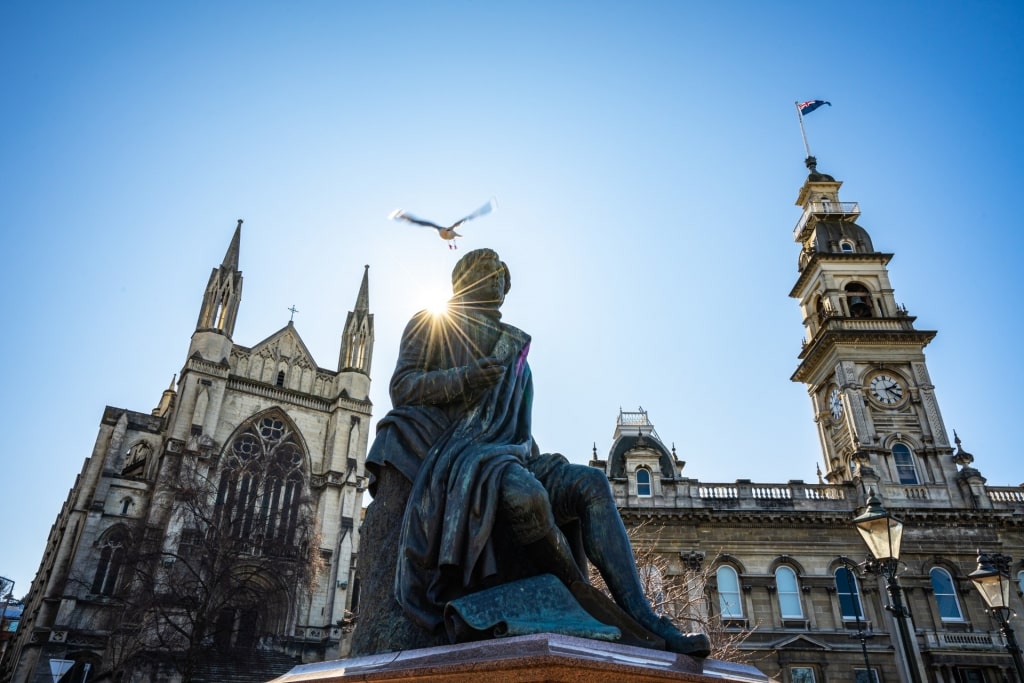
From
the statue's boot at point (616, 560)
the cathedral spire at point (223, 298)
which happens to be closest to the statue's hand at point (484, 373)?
the statue's boot at point (616, 560)

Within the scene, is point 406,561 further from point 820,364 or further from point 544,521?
point 820,364

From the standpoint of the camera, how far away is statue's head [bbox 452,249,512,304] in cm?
416

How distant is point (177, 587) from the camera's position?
2147cm

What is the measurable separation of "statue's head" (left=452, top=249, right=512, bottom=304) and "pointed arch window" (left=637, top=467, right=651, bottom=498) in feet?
81.3

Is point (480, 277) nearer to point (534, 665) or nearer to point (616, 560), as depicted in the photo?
point (616, 560)

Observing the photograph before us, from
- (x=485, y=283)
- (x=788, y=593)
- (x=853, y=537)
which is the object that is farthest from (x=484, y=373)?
(x=853, y=537)

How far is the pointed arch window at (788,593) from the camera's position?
24812 mm

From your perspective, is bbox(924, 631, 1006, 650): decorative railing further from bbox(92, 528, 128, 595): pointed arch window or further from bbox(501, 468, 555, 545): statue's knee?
bbox(92, 528, 128, 595): pointed arch window

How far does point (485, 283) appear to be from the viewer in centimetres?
416

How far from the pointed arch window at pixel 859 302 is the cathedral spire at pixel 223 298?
1379 inches

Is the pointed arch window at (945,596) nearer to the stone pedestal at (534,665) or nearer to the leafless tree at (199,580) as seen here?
the leafless tree at (199,580)

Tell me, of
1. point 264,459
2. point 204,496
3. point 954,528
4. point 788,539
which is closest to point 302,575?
point 204,496

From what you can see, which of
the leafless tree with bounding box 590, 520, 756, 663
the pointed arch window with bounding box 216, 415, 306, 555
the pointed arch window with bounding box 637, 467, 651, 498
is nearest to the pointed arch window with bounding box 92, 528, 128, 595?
the pointed arch window with bounding box 216, 415, 306, 555

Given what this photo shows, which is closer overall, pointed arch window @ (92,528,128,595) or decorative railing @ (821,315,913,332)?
decorative railing @ (821,315,913,332)
